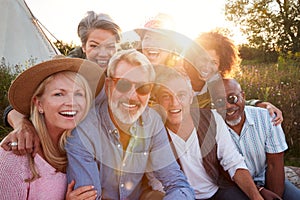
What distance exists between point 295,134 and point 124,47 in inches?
115

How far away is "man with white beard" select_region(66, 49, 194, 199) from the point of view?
233 cm

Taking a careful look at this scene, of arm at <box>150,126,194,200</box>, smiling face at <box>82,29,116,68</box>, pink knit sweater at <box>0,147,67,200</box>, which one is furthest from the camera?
smiling face at <box>82,29,116,68</box>

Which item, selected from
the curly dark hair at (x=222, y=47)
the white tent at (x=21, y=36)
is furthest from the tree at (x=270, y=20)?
the curly dark hair at (x=222, y=47)

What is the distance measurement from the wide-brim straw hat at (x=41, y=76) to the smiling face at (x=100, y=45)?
590 mm

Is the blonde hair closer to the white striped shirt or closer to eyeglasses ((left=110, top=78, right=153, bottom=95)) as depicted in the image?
eyeglasses ((left=110, top=78, right=153, bottom=95))

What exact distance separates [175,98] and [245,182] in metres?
0.73

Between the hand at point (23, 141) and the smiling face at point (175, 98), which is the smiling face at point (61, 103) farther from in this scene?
the smiling face at point (175, 98)

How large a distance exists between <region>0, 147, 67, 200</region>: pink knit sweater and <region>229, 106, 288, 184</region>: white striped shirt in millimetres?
1344

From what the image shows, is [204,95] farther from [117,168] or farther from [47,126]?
[47,126]

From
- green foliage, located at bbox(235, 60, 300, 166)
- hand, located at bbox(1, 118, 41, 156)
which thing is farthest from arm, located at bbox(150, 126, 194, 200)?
green foliage, located at bbox(235, 60, 300, 166)

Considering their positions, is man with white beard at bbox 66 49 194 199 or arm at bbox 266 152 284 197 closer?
man with white beard at bbox 66 49 194 199

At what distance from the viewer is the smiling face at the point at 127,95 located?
238 centimetres

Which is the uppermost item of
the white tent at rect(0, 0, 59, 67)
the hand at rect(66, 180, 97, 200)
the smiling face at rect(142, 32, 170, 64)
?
the white tent at rect(0, 0, 59, 67)

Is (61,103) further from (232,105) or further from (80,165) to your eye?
(232,105)
